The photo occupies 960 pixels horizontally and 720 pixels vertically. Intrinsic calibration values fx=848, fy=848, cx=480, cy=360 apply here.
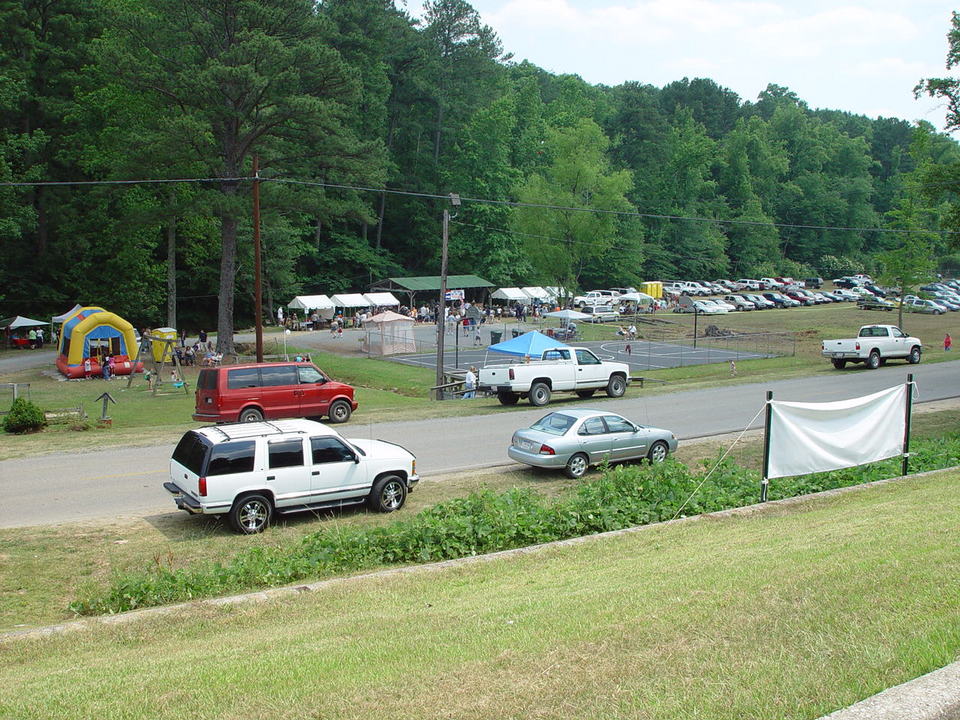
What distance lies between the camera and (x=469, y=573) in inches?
377

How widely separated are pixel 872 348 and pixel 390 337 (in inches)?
971

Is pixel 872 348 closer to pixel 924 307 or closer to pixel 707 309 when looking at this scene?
pixel 707 309

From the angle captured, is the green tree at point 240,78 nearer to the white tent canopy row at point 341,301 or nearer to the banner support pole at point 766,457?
the white tent canopy row at point 341,301

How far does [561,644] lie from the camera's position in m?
5.86

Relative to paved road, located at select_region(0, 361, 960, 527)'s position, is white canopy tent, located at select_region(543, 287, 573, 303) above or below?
above

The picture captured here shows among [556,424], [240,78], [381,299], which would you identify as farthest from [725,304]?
[556,424]

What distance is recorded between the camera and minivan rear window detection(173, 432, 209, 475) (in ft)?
42.3

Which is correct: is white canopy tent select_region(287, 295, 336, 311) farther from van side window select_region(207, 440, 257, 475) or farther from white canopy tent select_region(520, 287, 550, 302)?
van side window select_region(207, 440, 257, 475)

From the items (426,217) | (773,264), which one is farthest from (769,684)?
(773,264)

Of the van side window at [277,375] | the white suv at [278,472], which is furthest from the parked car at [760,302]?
the white suv at [278,472]

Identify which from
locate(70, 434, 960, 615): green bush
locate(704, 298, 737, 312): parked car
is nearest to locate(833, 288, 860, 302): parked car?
locate(704, 298, 737, 312): parked car

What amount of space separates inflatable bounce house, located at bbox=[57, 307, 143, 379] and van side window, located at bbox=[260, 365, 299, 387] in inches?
666

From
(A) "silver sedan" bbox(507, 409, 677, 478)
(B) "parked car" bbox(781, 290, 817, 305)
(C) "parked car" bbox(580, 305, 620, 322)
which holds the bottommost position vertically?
(A) "silver sedan" bbox(507, 409, 677, 478)

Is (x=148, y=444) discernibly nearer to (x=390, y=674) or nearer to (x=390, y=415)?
(x=390, y=415)
